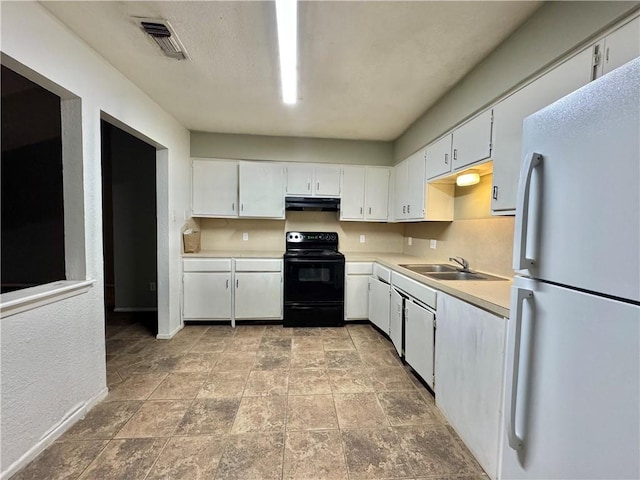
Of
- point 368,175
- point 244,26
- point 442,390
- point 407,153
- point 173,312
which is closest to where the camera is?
point 244,26

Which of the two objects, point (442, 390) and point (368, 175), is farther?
point (368, 175)

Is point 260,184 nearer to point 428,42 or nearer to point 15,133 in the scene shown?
point 428,42

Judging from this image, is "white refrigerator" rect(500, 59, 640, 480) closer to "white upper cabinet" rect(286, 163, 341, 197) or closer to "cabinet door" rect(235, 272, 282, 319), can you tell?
"cabinet door" rect(235, 272, 282, 319)

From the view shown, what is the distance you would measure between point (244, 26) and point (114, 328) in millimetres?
3482

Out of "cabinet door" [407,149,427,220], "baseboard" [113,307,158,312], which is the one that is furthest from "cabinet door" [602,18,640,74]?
"baseboard" [113,307,158,312]

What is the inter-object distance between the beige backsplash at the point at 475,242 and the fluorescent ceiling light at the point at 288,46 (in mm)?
1917

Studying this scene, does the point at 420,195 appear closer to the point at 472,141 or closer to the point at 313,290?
the point at 472,141

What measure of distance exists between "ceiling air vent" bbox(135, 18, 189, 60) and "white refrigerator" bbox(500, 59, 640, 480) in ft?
6.66

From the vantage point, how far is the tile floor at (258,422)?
1.41m

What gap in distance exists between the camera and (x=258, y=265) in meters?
3.37

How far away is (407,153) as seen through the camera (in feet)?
10.8

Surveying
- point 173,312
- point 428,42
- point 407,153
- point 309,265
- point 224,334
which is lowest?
point 224,334

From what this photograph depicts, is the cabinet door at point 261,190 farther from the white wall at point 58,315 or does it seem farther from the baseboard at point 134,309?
the baseboard at point 134,309

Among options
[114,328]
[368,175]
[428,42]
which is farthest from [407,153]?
[114,328]
